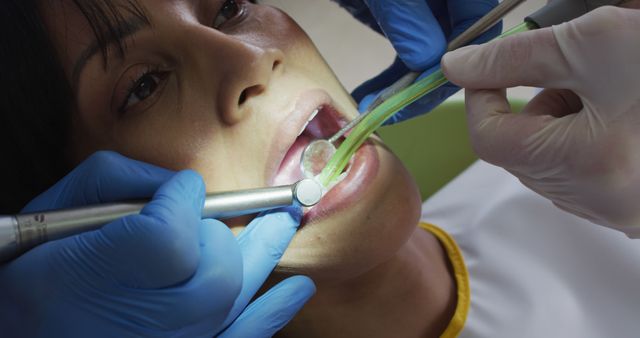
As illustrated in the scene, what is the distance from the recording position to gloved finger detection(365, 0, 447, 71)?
44.3 inches

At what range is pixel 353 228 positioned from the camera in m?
1.00

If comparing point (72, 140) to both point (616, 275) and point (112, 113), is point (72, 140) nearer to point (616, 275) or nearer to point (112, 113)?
point (112, 113)

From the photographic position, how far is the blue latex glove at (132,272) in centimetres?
82

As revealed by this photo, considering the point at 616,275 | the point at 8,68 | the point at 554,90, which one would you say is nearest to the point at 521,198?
the point at 616,275

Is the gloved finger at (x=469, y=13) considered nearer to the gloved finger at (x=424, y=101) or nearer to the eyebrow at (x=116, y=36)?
Answer: the gloved finger at (x=424, y=101)

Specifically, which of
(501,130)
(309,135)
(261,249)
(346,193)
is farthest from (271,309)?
(501,130)

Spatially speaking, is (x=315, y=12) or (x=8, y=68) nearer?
(x=8, y=68)

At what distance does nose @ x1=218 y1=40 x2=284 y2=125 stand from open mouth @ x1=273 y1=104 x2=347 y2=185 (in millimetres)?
108

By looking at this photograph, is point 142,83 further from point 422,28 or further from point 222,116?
point 422,28

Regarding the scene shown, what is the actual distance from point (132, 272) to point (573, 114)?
655 millimetres

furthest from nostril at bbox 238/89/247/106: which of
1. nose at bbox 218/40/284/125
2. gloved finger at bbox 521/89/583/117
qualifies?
gloved finger at bbox 521/89/583/117

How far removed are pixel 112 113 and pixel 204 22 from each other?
0.22 metres

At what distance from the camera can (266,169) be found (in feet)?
3.26

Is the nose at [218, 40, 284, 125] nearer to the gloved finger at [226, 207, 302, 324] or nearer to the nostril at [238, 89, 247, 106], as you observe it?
the nostril at [238, 89, 247, 106]
